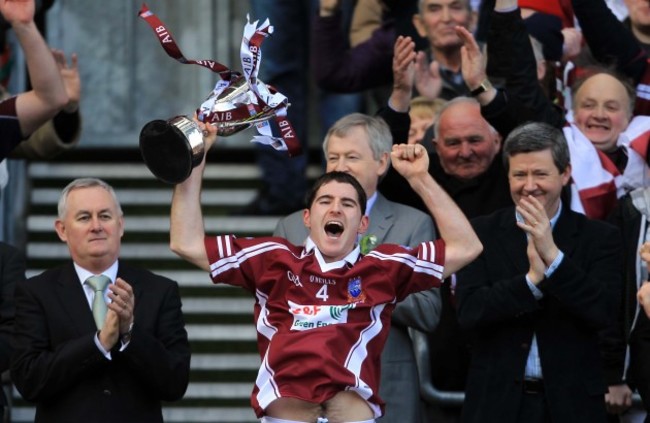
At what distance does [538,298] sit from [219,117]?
1.56 meters

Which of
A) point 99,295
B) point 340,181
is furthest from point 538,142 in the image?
point 99,295

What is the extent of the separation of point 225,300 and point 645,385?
11.3 feet

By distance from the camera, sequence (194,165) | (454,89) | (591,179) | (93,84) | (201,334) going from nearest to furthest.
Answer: (194,165), (591,179), (454,89), (201,334), (93,84)

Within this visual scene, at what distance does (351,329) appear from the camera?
655 centimetres

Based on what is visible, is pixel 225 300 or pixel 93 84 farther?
pixel 93 84

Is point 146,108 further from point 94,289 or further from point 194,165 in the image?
point 194,165

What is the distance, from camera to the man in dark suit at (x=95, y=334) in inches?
276

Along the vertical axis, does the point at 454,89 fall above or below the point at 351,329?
above

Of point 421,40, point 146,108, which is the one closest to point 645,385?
point 421,40

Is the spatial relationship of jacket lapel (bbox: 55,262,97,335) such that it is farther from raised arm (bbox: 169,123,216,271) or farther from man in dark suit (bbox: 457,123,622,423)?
man in dark suit (bbox: 457,123,622,423)

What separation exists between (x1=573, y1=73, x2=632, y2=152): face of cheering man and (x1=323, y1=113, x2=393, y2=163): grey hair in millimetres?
1141

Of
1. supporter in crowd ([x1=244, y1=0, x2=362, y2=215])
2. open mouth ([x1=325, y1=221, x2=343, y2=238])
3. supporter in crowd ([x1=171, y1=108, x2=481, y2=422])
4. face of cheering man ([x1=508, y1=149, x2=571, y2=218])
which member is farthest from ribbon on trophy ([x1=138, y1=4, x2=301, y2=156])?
supporter in crowd ([x1=244, y1=0, x2=362, y2=215])

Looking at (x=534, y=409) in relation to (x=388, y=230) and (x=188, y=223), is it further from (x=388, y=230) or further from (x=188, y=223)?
(x=188, y=223)

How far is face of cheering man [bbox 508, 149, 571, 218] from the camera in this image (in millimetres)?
7395
